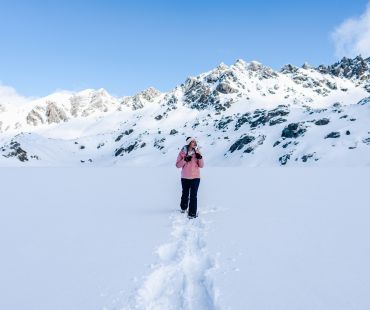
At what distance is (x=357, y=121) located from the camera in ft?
345

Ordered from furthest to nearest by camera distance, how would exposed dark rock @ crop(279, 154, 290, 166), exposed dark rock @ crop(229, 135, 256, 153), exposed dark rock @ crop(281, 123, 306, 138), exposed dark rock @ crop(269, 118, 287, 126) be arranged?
exposed dark rock @ crop(269, 118, 287, 126)
exposed dark rock @ crop(229, 135, 256, 153)
exposed dark rock @ crop(281, 123, 306, 138)
exposed dark rock @ crop(279, 154, 290, 166)

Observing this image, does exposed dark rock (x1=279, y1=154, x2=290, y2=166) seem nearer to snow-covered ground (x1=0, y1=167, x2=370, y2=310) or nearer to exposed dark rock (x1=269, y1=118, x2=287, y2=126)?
exposed dark rock (x1=269, y1=118, x2=287, y2=126)

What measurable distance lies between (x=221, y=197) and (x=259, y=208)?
9.31 ft

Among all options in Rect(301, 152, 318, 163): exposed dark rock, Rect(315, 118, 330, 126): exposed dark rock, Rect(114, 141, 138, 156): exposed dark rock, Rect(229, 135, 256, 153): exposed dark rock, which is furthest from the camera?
Rect(114, 141, 138, 156): exposed dark rock

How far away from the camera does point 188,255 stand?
673 cm

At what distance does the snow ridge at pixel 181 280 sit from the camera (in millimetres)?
4779

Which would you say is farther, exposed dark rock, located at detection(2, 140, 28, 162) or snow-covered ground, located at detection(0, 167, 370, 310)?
exposed dark rock, located at detection(2, 140, 28, 162)

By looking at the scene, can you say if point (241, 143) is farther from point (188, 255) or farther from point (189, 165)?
point (188, 255)

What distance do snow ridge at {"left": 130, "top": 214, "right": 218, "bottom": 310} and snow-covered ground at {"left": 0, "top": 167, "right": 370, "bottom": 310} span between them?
0.02 metres

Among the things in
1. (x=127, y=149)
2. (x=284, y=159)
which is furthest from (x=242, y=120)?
(x=284, y=159)

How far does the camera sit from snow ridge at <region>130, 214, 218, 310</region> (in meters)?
4.78

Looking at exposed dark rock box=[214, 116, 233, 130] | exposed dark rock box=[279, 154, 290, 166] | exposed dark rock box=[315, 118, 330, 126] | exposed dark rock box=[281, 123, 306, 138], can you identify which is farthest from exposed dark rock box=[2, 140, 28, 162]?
exposed dark rock box=[315, 118, 330, 126]

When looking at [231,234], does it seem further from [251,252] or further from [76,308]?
[76,308]

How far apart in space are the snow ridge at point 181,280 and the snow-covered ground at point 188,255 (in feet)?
0.05
